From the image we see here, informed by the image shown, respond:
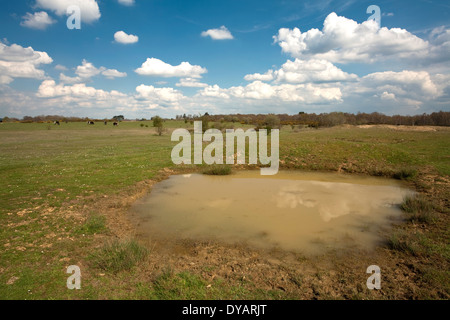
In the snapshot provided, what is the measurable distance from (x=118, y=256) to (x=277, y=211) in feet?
21.5

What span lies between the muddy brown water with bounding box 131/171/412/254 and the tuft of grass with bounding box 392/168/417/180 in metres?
1.11

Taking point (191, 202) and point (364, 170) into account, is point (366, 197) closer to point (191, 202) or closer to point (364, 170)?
point (364, 170)

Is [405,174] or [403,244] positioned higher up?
[405,174]

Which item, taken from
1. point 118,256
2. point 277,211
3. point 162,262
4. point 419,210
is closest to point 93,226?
point 118,256

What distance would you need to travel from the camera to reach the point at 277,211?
10234 mm

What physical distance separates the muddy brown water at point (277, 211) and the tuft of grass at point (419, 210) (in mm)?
431

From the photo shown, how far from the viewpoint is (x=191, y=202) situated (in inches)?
457

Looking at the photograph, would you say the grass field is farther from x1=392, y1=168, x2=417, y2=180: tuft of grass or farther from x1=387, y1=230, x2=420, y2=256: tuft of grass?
x1=392, y1=168, x2=417, y2=180: tuft of grass

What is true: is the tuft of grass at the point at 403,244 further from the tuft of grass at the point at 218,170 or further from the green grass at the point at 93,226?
the tuft of grass at the point at 218,170

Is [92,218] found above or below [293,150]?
below

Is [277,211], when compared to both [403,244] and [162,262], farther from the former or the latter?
[162,262]

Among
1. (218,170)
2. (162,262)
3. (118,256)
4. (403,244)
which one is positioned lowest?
(162,262)

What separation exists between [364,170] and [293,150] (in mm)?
6369
